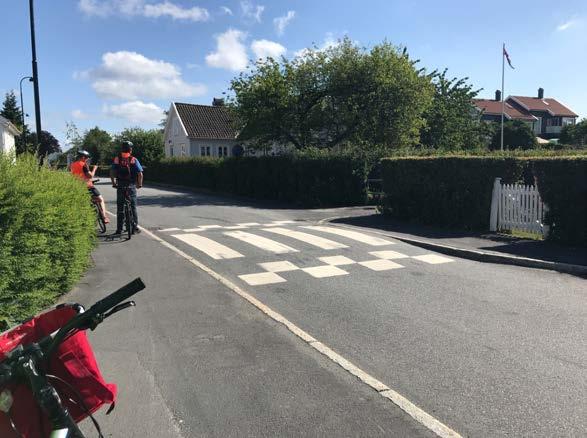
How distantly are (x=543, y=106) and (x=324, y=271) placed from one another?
320ft

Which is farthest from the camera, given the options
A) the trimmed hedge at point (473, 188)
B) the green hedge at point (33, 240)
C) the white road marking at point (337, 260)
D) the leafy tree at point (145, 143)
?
the leafy tree at point (145, 143)

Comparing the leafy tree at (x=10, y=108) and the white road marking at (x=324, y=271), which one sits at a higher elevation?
the leafy tree at (x=10, y=108)

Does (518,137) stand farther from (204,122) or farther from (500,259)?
(500,259)

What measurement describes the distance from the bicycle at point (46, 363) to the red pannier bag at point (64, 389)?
0.07 metres

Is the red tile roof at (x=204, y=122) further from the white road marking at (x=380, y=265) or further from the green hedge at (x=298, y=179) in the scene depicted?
the white road marking at (x=380, y=265)

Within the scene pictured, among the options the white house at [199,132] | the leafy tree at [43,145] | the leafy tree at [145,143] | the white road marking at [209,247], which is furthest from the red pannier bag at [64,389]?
the white house at [199,132]

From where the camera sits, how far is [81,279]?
7.54 metres

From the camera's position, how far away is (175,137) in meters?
56.8

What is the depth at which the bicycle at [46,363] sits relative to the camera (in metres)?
1.93

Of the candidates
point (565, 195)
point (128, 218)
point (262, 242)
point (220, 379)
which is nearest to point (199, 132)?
point (128, 218)

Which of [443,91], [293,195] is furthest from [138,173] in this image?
[443,91]

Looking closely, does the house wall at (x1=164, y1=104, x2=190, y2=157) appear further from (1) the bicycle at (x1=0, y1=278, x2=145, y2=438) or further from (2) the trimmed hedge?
(1) the bicycle at (x1=0, y1=278, x2=145, y2=438)

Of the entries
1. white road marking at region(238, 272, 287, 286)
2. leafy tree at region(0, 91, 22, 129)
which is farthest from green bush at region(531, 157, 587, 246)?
leafy tree at region(0, 91, 22, 129)

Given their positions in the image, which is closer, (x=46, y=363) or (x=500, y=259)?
(x=46, y=363)
